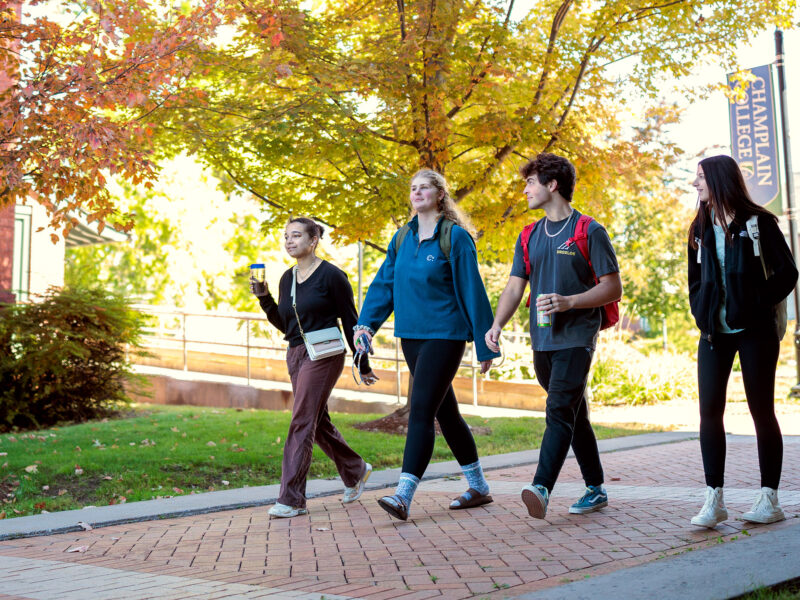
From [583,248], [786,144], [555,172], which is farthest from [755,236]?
[786,144]

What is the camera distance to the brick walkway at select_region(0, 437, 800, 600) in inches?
151

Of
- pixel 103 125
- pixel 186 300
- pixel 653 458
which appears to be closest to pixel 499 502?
pixel 653 458

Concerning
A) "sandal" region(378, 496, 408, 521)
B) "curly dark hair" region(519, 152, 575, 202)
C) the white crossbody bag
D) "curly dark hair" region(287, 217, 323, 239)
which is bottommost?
"sandal" region(378, 496, 408, 521)

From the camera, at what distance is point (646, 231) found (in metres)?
24.5

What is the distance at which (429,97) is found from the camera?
31.5 ft

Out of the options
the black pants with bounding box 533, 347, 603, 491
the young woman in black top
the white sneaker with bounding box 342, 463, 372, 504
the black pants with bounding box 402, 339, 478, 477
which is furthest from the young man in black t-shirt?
the white sneaker with bounding box 342, 463, 372, 504

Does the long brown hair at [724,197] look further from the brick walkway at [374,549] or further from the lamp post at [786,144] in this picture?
the lamp post at [786,144]

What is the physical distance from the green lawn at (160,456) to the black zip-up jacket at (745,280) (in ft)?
13.4

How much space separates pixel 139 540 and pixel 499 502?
2.26m

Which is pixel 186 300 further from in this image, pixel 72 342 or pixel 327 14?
pixel 327 14

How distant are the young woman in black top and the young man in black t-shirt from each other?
3.81ft

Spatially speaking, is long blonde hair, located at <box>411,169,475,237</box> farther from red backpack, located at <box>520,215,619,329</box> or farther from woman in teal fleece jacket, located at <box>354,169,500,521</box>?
red backpack, located at <box>520,215,619,329</box>

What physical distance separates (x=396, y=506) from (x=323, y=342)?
1.24 meters

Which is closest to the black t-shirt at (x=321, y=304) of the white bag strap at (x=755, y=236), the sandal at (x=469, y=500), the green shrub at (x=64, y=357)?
the sandal at (x=469, y=500)
